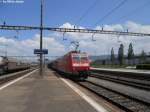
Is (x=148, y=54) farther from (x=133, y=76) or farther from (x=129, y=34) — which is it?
(x=133, y=76)

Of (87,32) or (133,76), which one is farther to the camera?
(87,32)

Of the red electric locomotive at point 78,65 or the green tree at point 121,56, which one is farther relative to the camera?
the green tree at point 121,56

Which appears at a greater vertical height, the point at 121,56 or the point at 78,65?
the point at 121,56

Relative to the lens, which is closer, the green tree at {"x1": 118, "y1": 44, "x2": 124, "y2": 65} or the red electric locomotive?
the red electric locomotive

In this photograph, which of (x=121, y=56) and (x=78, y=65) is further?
(x=121, y=56)

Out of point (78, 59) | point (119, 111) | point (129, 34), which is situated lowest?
point (119, 111)

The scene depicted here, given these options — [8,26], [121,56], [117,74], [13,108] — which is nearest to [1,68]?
[8,26]

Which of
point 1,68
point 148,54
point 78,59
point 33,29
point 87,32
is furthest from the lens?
point 148,54

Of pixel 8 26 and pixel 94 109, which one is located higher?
pixel 8 26

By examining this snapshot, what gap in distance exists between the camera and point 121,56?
415ft

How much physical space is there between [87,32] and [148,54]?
298 feet

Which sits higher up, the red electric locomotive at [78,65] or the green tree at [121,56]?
the green tree at [121,56]

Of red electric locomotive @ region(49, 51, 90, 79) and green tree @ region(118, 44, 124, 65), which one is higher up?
green tree @ region(118, 44, 124, 65)

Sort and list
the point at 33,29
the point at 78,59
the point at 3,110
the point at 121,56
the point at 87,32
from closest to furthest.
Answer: the point at 3,110
the point at 78,59
the point at 33,29
the point at 87,32
the point at 121,56
